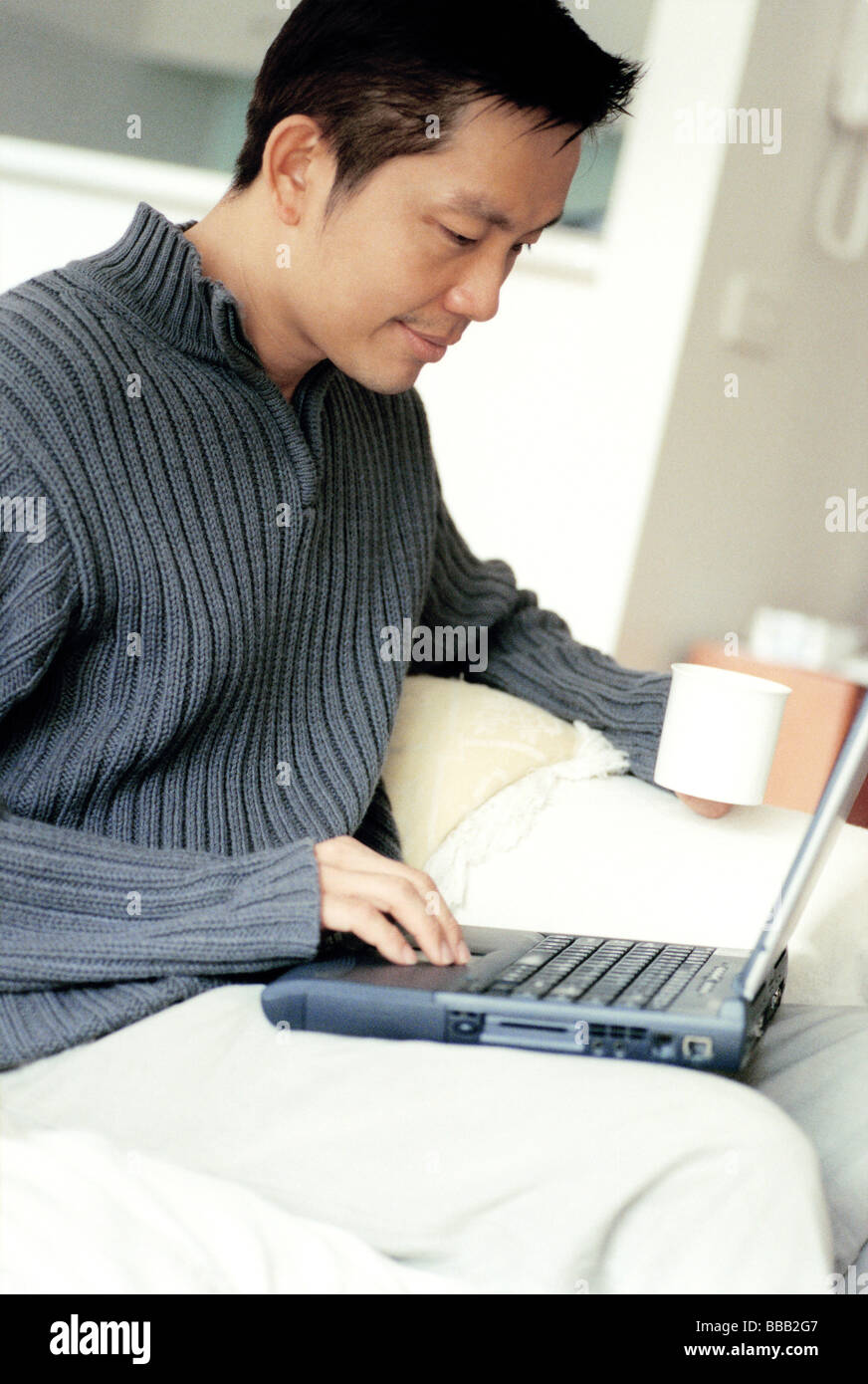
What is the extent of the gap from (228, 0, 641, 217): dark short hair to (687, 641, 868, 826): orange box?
481mm

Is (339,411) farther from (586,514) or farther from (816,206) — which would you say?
(816,206)

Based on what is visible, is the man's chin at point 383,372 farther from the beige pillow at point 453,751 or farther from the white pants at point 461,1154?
the white pants at point 461,1154

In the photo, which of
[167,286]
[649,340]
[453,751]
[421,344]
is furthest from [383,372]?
[649,340]

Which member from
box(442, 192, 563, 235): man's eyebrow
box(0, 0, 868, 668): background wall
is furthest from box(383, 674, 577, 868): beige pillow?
box(0, 0, 868, 668): background wall

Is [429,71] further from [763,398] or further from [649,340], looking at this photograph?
[763,398]

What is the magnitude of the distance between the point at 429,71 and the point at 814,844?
528mm

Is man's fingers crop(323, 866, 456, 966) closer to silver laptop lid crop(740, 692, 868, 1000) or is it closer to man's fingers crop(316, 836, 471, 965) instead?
man's fingers crop(316, 836, 471, 965)

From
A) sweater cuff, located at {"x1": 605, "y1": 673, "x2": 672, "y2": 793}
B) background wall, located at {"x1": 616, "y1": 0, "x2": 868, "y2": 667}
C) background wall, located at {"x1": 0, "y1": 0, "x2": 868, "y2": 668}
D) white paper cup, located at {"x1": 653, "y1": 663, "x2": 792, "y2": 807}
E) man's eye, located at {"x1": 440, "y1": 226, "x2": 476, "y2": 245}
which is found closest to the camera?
man's eye, located at {"x1": 440, "y1": 226, "x2": 476, "y2": 245}

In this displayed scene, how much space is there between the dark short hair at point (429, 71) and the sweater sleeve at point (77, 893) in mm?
311

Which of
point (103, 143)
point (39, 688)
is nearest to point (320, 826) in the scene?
point (39, 688)

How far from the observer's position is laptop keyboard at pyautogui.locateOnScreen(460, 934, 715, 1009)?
2.21 feet

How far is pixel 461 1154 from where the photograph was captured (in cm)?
64

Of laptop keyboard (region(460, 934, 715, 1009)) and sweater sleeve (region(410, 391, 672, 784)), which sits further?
sweater sleeve (region(410, 391, 672, 784))
